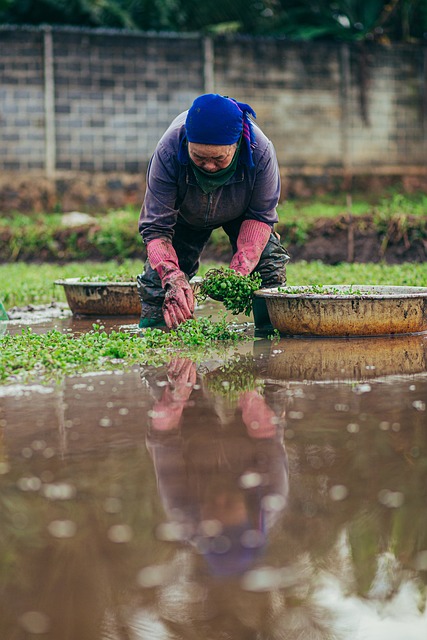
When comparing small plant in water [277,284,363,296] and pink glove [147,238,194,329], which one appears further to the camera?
small plant in water [277,284,363,296]

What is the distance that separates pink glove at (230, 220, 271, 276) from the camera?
20.2ft

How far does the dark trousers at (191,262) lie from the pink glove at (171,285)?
1.32 ft

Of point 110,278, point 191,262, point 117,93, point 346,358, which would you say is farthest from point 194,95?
point 346,358

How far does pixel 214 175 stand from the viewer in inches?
229

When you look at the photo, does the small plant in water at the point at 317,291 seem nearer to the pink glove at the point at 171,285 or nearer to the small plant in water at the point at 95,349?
the small plant in water at the point at 95,349

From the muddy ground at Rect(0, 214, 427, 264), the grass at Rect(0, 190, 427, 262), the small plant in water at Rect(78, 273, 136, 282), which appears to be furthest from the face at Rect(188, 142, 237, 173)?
the grass at Rect(0, 190, 427, 262)

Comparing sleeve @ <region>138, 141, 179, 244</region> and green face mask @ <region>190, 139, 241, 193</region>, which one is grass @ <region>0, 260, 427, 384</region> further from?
green face mask @ <region>190, 139, 241, 193</region>

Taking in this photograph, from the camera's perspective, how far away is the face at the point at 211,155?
5512mm

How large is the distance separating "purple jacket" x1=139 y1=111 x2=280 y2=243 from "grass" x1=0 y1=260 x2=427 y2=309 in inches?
81.5

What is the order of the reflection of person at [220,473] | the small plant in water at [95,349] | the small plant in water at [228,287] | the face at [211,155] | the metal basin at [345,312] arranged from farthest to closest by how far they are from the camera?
the small plant in water at [228,287] → the metal basin at [345,312] → the face at [211,155] → the small plant in water at [95,349] → the reflection of person at [220,473]

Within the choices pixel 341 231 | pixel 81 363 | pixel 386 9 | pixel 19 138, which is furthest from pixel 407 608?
pixel 386 9

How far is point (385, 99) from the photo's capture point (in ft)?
52.7

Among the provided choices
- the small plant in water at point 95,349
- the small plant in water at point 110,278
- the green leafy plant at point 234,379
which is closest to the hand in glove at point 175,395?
the green leafy plant at point 234,379

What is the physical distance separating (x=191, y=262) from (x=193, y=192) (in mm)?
869
